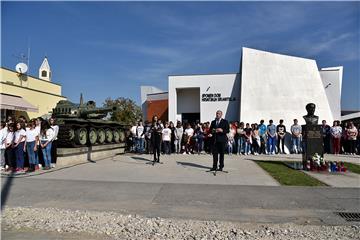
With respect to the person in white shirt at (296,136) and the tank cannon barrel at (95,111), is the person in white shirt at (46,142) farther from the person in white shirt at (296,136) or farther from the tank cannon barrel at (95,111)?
the person in white shirt at (296,136)

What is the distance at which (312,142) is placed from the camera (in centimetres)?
1146

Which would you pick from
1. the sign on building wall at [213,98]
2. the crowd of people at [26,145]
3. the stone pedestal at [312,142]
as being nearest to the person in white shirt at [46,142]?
the crowd of people at [26,145]

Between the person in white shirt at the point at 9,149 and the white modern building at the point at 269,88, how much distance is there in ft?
52.7

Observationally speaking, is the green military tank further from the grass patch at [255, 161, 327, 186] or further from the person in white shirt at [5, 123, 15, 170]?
the grass patch at [255, 161, 327, 186]

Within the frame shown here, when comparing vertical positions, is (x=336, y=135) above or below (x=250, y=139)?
above

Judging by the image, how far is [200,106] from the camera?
2845cm

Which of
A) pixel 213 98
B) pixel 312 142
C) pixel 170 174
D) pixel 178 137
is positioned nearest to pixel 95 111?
pixel 178 137

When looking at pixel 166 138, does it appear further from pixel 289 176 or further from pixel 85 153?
pixel 289 176

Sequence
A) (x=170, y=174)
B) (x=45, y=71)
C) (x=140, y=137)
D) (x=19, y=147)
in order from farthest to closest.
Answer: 1. (x=45, y=71)
2. (x=140, y=137)
3. (x=19, y=147)
4. (x=170, y=174)

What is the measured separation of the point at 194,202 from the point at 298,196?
2.24 metres

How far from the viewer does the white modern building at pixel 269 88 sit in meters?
24.3

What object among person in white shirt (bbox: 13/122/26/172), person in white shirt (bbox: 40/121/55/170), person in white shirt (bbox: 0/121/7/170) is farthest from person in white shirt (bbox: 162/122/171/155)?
person in white shirt (bbox: 0/121/7/170)

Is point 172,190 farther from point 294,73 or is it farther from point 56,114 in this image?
point 294,73

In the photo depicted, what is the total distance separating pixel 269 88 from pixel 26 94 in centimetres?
2076
